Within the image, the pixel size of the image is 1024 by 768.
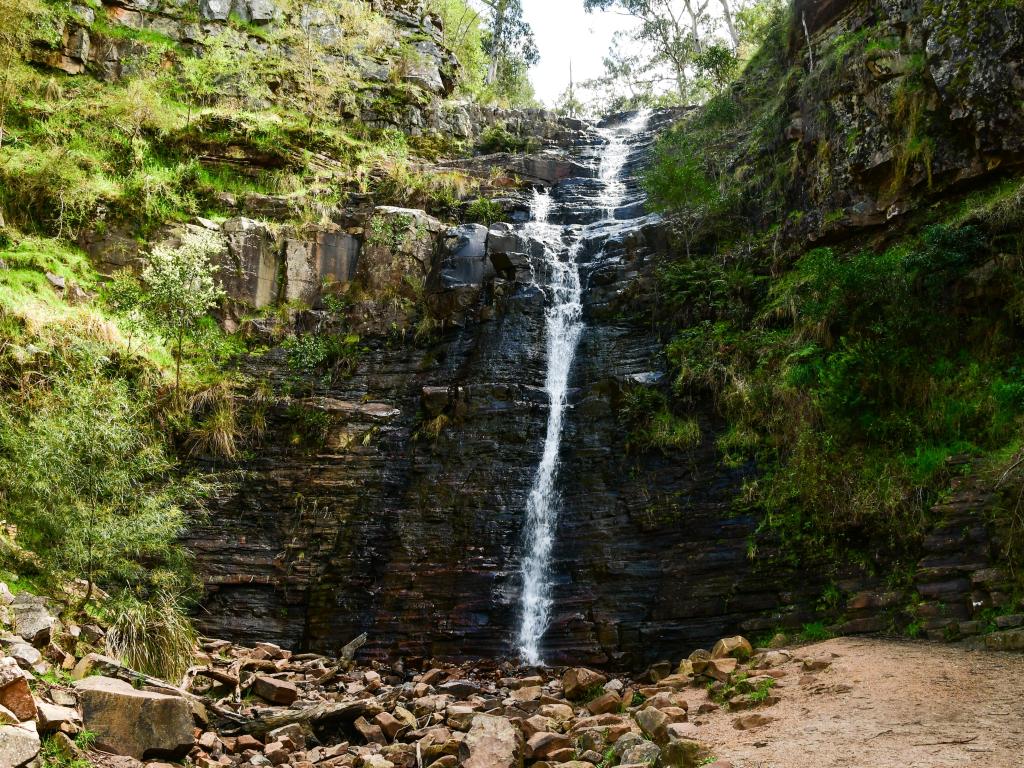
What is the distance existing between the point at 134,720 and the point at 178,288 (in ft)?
33.0

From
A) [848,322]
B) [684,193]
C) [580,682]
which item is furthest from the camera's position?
[684,193]

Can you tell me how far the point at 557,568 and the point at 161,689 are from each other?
640 cm

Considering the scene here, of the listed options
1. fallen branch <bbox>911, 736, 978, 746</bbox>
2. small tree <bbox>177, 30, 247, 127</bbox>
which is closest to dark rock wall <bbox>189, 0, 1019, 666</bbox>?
fallen branch <bbox>911, 736, 978, 746</bbox>

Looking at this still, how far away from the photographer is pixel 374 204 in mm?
20391

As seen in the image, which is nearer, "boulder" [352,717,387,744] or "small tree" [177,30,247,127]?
"boulder" [352,717,387,744]

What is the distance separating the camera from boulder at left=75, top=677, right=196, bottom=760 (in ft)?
22.7

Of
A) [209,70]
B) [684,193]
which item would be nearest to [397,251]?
[684,193]

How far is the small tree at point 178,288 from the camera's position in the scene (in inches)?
587

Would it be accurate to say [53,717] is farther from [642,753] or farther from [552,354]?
[552,354]

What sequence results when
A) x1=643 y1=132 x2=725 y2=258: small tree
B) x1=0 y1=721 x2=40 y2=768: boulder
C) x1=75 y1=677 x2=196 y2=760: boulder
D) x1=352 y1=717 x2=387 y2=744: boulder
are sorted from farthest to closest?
x1=643 y1=132 x2=725 y2=258: small tree → x1=352 y1=717 x2=387 y2=744: boulder → x1=75 y1=677 x2=196 y2=760: boulder → x1=0 y1=721 x2=40 y2=768: boulder

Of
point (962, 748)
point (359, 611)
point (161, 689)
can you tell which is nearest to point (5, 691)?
point (161, 689)

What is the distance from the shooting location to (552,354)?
16.4 metres

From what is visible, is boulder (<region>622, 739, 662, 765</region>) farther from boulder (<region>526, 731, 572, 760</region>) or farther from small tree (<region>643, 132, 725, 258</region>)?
small tree (<region>643, 132, 725, 258</region>)

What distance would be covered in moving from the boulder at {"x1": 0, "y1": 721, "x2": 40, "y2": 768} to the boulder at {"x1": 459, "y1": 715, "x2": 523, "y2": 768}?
3.88 meters
